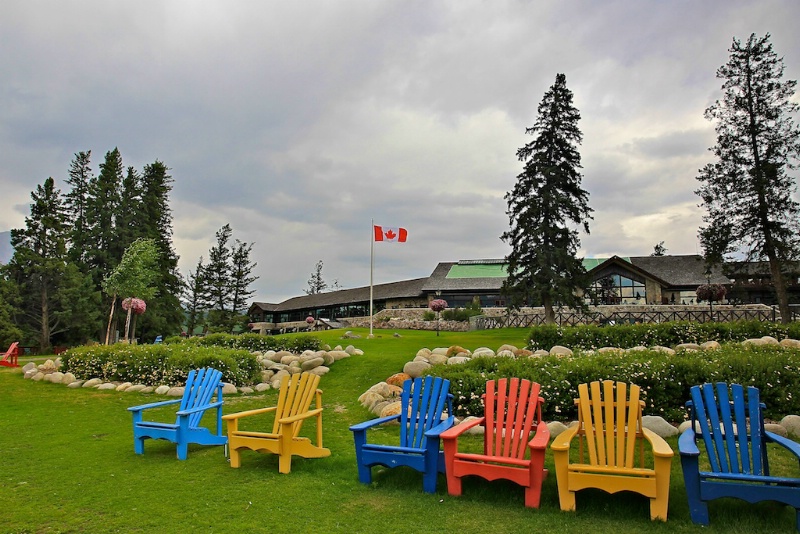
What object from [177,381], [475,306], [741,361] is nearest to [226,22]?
[177,381]

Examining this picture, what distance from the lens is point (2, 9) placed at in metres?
8.62

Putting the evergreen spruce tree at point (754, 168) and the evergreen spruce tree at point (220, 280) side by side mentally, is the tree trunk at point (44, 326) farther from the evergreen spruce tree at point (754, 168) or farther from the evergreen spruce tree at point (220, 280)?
the evergreen spruce tree at point (754, 168)

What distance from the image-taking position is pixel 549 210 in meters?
22.5

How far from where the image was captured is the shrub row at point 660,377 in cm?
631

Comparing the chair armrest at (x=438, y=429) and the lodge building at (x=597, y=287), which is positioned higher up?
the lodge building at (x=597, y=287)

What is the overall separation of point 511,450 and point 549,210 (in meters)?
19.3

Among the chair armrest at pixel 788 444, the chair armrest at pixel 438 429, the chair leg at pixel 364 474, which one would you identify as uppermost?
the chair armrest at pixel 788 444

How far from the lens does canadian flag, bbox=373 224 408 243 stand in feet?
73.0

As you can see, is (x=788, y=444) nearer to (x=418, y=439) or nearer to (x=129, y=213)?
(x=418, y=439)

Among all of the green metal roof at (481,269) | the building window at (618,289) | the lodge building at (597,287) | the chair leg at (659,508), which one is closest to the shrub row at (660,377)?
the chair leg at (659,508)

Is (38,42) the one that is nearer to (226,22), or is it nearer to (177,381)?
(226,22)

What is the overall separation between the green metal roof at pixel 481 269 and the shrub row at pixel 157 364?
30441 millimetres

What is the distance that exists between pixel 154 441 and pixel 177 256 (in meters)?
37.3

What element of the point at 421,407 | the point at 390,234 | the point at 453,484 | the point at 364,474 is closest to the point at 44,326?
the point at 390,234
